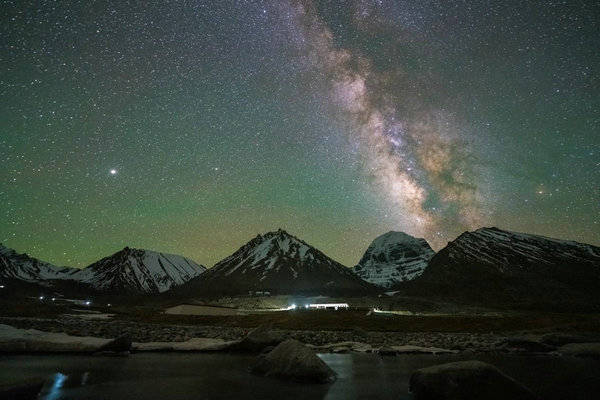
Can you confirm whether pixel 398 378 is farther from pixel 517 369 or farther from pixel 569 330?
pixel 569 330

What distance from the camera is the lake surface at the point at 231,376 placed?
15.9m

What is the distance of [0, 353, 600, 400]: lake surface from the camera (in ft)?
52.2

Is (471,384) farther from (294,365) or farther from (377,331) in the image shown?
(377,331)

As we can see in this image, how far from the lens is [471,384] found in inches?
551

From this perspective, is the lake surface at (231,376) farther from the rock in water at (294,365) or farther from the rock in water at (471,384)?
the rock in water at (471,384)

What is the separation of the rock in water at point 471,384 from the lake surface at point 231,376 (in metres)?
1.62

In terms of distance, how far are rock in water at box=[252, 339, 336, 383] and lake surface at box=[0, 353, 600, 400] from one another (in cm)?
76

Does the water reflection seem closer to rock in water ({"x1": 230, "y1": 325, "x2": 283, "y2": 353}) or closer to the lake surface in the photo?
the lake surface

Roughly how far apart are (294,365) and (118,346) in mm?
15847

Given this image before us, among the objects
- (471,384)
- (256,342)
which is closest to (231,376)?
(256,342)

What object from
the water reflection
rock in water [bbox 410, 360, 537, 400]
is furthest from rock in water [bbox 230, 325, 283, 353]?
rock in water [bbox 410, 360, 537, 400]

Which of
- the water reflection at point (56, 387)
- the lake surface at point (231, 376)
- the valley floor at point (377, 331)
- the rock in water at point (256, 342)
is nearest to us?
the water reflection at point (56, 387)

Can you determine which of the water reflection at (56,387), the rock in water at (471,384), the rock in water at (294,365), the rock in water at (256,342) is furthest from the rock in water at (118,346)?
the rock in water at (471,384)

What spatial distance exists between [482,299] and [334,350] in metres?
154
